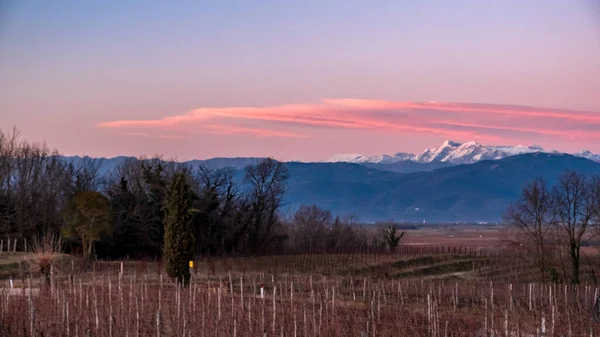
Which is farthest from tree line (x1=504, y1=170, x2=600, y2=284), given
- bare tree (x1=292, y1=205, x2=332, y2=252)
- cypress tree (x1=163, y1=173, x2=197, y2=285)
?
bare tree (x1=292, y1=205, x2=332, y2=252)

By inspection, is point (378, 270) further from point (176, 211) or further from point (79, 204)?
point (176, 211)

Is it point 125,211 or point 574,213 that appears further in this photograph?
point 125,211

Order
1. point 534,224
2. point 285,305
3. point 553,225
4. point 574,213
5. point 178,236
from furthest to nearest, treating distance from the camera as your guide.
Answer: point 553,225 < point 574,213 < point 534,224 < point 178,236 < point 285,305

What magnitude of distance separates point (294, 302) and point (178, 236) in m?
8.19

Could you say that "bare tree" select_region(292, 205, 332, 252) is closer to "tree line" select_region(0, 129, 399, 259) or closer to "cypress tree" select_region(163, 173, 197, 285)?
"tree line" select_region(0, 129, 399, 259)

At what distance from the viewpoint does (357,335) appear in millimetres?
20547

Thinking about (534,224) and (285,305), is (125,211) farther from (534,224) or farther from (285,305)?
(285,305)

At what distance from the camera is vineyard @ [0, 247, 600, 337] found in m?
20.8

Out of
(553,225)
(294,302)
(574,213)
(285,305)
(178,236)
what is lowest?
(285,305)

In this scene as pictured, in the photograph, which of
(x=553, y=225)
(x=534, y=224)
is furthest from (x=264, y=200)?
(x=534, y=224)

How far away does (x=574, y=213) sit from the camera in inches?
2020

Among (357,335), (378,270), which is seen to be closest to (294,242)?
(378,270)

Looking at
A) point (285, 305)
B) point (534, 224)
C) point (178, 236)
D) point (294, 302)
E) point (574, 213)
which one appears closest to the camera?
point (294, 302)

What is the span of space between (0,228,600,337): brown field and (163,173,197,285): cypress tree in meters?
0.65
